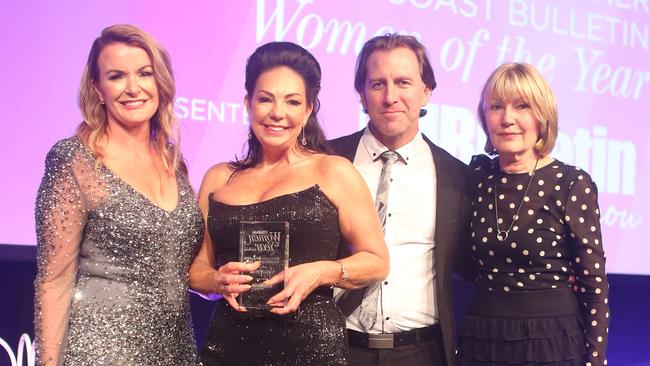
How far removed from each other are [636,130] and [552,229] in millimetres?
2169

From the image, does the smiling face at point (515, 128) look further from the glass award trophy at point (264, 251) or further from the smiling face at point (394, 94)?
the glass award trophy at point (264, 251)

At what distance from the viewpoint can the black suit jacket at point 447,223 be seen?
2.59m

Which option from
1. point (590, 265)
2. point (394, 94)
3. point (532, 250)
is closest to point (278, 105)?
point (394, 94)

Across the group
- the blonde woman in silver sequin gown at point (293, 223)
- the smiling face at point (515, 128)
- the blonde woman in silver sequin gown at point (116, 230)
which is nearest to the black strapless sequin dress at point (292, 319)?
the blonde woman in silver sequin gown at point (293, 223)

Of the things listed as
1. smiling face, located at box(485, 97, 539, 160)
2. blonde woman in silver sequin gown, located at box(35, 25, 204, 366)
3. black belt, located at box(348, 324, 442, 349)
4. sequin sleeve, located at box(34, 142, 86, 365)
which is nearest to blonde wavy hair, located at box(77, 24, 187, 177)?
blonde woman in silver sequin gown, located at box(35, 25, 204, 366)

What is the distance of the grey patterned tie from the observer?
99.9 inches

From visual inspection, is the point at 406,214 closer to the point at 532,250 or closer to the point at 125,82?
the point at 532,250

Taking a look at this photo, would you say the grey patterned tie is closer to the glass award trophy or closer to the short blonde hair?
the short blonde hair

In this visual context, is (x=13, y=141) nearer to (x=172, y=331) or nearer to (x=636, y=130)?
(x=172, y=331)

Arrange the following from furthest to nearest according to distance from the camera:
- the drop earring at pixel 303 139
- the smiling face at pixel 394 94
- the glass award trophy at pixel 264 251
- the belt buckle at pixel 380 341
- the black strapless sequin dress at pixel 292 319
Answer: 1. the smiling face at pixel 394 94
2. the belt buckle at pixel 380 341
3. the drop earring at pixel 303 139
4. the black strapless sequin dress at pixel 292 319
5. the glass award trophy at pixel 264 251

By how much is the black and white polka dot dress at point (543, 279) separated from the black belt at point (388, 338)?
0.44 feet

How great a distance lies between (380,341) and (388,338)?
0.03m

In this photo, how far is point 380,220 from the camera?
2615 millimetres

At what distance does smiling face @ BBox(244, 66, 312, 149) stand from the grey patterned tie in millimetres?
502
